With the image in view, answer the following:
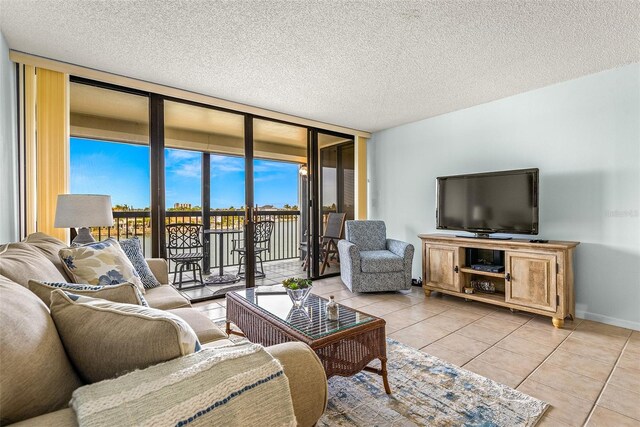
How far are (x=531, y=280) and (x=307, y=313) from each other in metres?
2.25

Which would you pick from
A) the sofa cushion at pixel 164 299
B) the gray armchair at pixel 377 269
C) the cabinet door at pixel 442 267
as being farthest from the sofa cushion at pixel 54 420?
the cabinet door at pixel 442 267

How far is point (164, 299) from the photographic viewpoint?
1.98m

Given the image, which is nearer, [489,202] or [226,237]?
[489,202]

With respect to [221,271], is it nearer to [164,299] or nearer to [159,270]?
[159,270]

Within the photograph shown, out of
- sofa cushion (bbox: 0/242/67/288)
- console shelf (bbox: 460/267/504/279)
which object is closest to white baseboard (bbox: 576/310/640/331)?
console shelf (bbox: 460/267/504/279)

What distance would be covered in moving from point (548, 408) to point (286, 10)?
2753 millimetres

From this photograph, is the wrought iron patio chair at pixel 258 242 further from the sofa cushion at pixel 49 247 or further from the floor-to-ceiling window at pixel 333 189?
the sofa cushion at pixel 49 247

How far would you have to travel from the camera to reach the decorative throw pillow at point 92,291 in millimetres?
923

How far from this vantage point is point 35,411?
0.63m

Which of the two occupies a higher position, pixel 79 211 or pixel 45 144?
pixel 45 144

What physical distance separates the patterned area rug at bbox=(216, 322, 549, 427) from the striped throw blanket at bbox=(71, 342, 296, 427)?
101cm

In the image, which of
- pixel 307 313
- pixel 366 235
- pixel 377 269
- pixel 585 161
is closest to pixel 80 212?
pixel 307 313

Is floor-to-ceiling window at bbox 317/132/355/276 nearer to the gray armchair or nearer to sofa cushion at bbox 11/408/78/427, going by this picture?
the gray armchair

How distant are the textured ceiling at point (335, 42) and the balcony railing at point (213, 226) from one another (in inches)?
55.6
